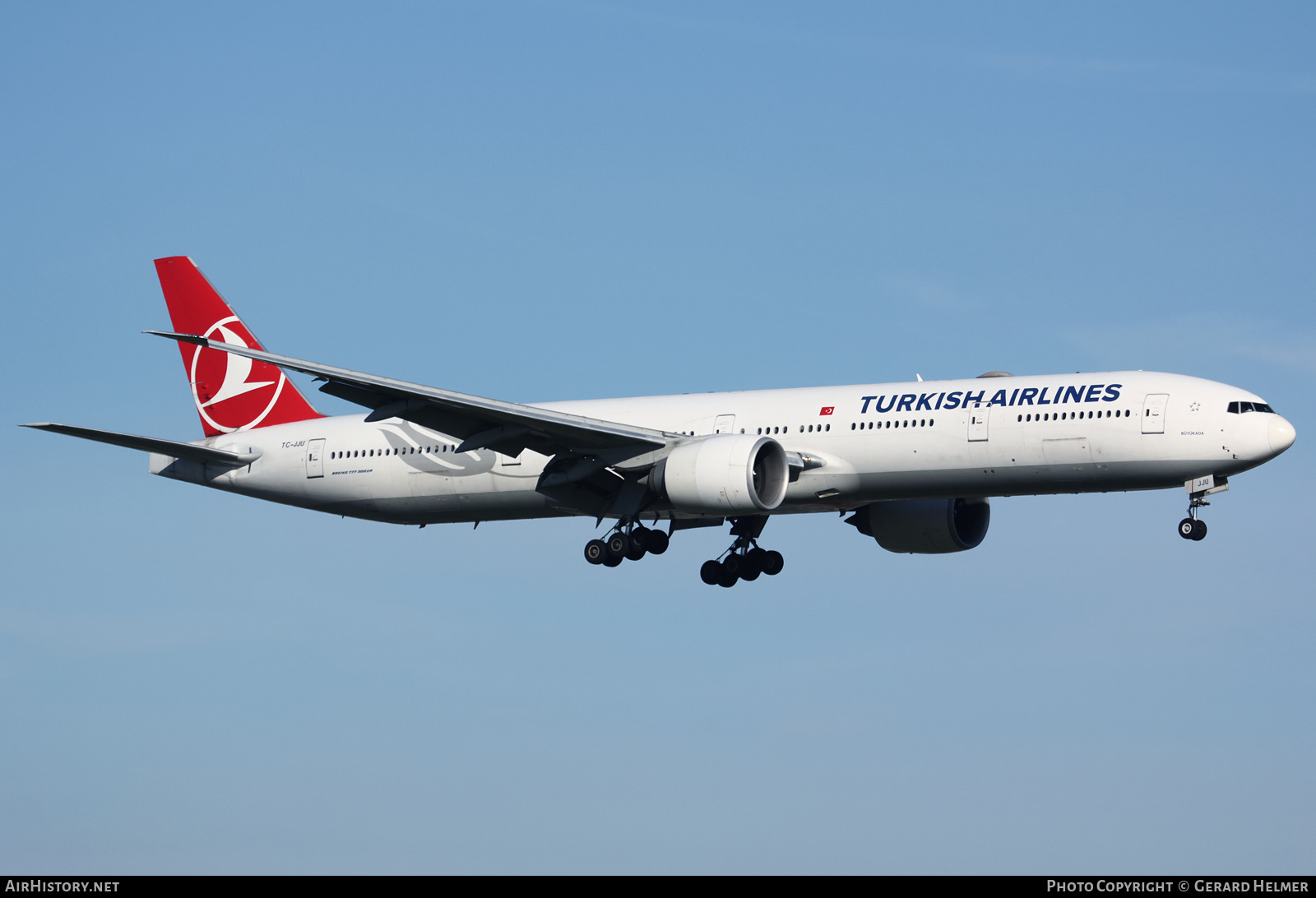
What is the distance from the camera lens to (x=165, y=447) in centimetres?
4575

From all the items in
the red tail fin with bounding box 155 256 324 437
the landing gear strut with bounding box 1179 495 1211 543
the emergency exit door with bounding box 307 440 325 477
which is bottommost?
the landing gear strut with bounding box 1179 495 1211 543

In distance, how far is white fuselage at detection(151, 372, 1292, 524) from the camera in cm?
3750

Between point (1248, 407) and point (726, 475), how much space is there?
1102 centimetres

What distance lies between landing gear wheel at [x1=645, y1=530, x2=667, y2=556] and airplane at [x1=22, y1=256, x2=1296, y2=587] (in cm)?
4

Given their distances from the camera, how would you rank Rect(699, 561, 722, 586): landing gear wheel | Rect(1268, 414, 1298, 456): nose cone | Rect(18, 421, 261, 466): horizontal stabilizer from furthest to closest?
Rect(699, 561, 722, 586): landing gear wheel → Rect(18, 421, 261, 466): horizontal stabilizer → Rect(1268, 414, 1298, 456): nose cone

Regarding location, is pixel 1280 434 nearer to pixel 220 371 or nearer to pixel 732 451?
pixel 732 451

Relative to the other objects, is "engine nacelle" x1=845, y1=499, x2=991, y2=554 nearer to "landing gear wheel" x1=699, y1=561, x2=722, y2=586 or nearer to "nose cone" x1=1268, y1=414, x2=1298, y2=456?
"landing gear wheel" x1=699, y1=561, x2=722, y2=586

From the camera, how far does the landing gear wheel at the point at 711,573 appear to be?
149 ft

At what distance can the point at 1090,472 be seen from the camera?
38031 millimetres

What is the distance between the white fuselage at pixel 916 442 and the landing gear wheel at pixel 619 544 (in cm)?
184

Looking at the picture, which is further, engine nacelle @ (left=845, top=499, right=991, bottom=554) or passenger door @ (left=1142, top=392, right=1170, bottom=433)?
engine nacelle @ (left=845, top=499, right=991, bottom=554)

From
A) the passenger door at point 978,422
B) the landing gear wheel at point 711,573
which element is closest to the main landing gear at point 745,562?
the landing gear wheel at point 711,573

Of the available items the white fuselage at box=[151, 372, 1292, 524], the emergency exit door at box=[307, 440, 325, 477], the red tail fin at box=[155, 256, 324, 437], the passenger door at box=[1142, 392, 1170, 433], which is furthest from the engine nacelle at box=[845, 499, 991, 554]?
the red tail fin at box=[155, 256, 324, 437]
